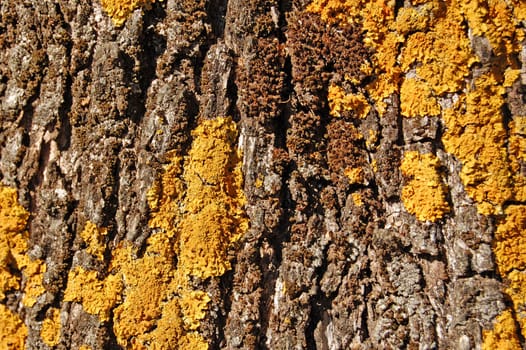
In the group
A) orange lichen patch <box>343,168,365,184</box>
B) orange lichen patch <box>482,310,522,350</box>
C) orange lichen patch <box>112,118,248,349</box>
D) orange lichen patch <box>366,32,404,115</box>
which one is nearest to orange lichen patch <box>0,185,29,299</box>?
orange lichen patch <box>112,118,248,349</box>

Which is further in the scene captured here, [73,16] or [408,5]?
[73,16]

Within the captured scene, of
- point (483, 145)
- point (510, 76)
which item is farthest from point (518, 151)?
point (510, 76)

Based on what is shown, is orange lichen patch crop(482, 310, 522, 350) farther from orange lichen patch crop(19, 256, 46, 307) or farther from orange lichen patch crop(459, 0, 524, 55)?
orange lichen patch crop(19, 256, 46, 307)

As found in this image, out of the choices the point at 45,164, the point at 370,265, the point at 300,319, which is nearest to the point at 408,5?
the point at 370,265

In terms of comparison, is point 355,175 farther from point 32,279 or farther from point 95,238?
point 32,279

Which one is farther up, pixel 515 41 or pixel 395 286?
pixel 515 41

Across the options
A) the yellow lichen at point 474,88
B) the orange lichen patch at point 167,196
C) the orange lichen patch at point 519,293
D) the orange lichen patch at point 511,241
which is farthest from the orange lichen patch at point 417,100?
the orange lichen patch at point 167,196

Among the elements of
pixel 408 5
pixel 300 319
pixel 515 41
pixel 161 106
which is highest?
pixel 408 5

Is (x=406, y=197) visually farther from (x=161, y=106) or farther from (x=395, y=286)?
(x=161, y=106)

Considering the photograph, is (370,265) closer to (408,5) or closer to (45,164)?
(408,5)
